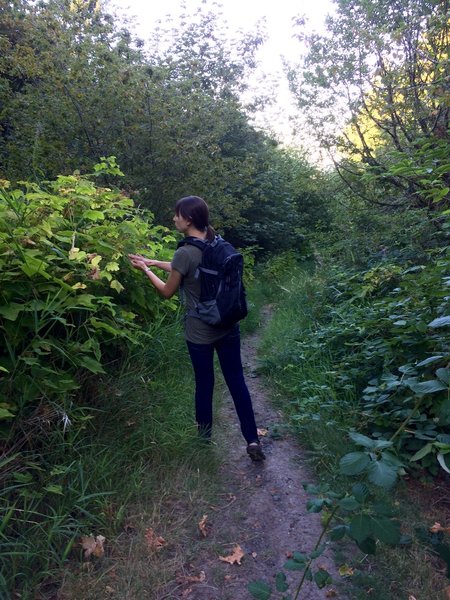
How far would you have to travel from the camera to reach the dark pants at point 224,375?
3340 millimetres

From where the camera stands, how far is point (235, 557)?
2.54 metres

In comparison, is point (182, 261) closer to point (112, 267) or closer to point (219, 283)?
point (219, 283)

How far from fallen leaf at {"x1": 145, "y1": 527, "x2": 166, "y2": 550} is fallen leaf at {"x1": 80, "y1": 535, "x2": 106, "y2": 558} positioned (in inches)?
9.3

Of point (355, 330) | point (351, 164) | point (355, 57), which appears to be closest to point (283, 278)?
point (351, 164)

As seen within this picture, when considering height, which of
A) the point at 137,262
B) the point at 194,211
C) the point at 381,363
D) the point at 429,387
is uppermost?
the point at 194,211

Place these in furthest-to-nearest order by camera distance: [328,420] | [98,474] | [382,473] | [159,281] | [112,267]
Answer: [328,420]
[159,281]
[112,267]
[98,474]
[382,473]

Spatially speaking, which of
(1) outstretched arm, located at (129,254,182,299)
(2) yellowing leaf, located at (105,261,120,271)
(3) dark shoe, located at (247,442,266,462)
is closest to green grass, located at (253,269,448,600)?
(3) dark shoe, located at (247,442,266,462)

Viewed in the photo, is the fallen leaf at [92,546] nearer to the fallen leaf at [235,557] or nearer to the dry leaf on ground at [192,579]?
the dry leaf on ground at [192,579]

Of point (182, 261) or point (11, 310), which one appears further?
point (182, 261)

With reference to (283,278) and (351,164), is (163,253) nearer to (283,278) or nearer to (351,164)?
(351,164)

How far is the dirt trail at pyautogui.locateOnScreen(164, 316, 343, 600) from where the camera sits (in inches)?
93.4

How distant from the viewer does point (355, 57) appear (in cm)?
761

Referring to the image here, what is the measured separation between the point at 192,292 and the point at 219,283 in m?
0.21

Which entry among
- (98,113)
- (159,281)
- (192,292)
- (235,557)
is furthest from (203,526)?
(98,113)
